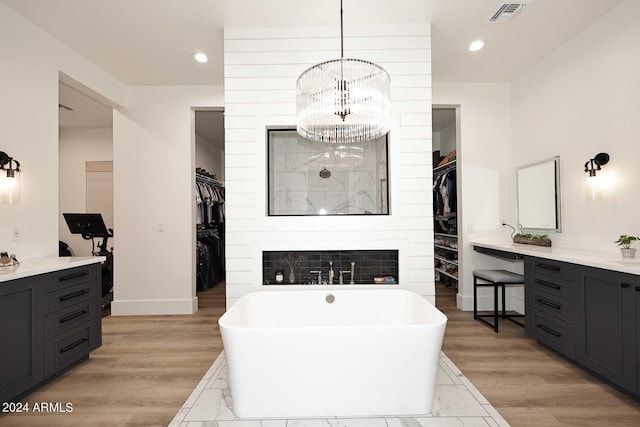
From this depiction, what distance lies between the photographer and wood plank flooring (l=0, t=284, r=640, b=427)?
192cm

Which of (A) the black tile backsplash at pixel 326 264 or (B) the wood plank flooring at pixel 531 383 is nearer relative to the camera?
(B) the wood plank flooring at pixel 531 383

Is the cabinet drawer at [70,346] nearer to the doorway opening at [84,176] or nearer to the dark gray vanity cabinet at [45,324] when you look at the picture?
the dark gray vanity cabinet at [45,324]

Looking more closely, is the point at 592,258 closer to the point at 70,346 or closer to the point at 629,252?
the point at 629,252

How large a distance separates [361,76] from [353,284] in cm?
176

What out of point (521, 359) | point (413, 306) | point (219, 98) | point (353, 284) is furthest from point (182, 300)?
point (521, 359)

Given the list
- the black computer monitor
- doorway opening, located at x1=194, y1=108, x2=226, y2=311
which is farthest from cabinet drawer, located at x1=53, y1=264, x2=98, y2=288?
doorway opening, located at x1=194, y1=108, x2=226, y2=311

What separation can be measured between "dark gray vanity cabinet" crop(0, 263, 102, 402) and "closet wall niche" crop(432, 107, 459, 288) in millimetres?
4032

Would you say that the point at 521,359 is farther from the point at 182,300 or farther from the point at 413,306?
the point at 182,300

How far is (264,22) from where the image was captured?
278 cm

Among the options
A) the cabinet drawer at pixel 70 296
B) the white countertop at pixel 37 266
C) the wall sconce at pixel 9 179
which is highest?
the wall sconce at pixel 9 179

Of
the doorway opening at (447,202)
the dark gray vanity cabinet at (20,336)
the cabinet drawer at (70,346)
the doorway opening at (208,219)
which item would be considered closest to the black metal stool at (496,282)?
the doorway opening at (447,202)

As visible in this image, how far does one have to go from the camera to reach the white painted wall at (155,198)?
3.93 metres

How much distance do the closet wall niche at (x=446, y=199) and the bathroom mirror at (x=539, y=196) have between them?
Answer: 2.43 feet

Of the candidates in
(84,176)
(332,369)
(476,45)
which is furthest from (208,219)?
(476,45)
